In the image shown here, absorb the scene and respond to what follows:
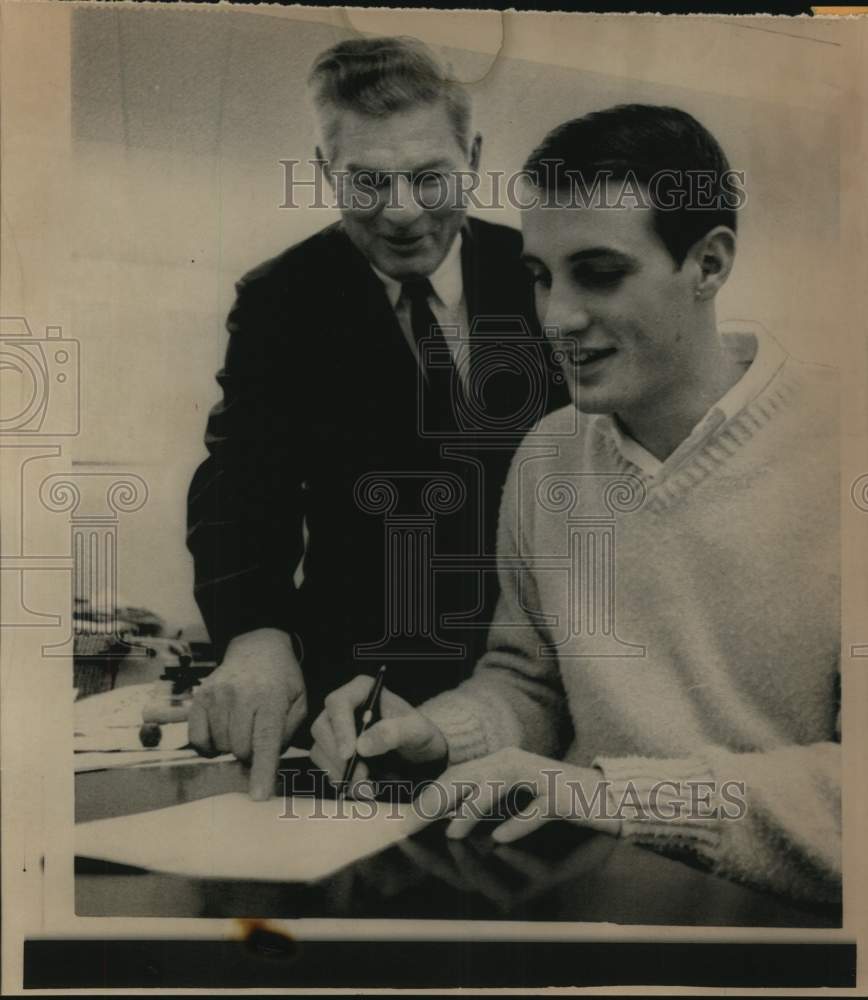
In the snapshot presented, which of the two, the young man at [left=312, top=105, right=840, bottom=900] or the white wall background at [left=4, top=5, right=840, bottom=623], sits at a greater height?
the white wall background at [left=4, top=5, right=840, bottom=623]

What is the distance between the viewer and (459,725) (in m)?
2.32

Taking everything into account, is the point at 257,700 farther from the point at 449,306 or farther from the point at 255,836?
the point at 449,306

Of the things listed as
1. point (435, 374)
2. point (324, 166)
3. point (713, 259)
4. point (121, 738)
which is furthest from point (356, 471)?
point (713, 259)

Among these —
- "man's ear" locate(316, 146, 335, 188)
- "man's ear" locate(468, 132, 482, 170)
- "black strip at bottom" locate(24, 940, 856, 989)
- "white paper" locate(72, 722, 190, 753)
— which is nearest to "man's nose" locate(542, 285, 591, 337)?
"man's ear" locate(468, 132, 482, 170)

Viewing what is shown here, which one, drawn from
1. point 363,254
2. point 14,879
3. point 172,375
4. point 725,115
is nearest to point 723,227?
point 725,115

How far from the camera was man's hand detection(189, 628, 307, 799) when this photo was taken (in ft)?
7.63

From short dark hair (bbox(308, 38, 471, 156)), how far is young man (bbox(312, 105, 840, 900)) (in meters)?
0.23

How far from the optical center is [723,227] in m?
2.33

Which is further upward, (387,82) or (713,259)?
(387,82)

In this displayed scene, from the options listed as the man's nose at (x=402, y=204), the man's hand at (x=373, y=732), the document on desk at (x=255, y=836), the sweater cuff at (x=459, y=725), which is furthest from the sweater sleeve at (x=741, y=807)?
the man's nose at (x=402, y=204)

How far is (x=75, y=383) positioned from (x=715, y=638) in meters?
1.56

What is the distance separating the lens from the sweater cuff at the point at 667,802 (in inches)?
90.9

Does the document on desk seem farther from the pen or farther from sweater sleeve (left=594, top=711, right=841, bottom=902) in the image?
sweater sleeve (left=594, top=711, right=841, bottom=902)

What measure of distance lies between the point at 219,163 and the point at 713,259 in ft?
3.75
